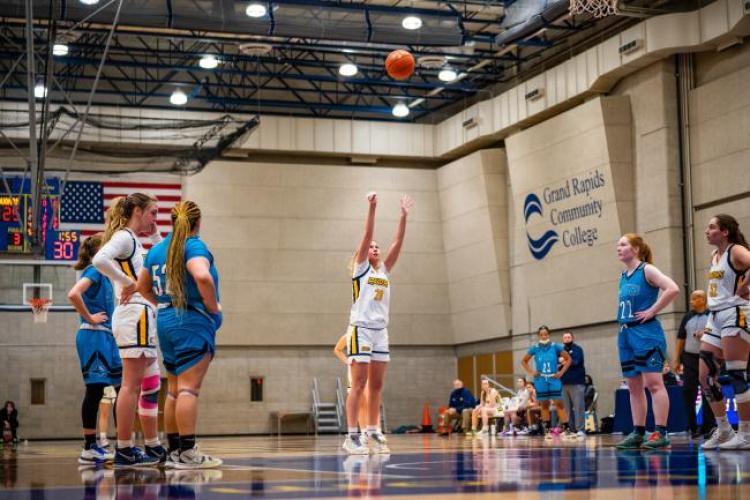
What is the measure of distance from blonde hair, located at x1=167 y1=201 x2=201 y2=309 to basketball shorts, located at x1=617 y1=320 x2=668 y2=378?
478 centimetres

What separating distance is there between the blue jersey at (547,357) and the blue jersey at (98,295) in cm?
1117

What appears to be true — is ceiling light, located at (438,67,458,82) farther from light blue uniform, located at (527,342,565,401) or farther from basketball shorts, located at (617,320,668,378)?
basketball shorts, located at (617,320,668,378)

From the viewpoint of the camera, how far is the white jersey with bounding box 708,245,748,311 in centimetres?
1076

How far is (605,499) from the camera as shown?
5.39 metres

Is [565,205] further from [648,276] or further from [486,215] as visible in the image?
[648,276]

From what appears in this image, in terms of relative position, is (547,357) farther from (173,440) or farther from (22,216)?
(22,216)

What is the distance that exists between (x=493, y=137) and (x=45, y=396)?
50.9 feet

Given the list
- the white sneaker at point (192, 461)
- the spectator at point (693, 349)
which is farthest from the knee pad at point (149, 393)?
the spectator at point (693, 349)

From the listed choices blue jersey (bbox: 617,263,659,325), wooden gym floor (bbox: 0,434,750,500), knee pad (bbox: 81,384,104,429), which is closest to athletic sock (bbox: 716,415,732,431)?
wooden gym floor (bbox: 0,434,750,500)

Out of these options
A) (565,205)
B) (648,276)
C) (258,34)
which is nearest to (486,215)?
(565,205)

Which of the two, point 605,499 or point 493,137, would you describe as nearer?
point 605,499

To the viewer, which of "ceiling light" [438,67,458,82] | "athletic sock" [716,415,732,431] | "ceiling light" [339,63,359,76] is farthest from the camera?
"ceiling light" [438,67,458,82]

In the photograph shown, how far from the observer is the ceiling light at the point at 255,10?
966 inches

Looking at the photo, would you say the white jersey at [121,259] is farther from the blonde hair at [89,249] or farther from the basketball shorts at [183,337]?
the blonde hair at [89,249]
